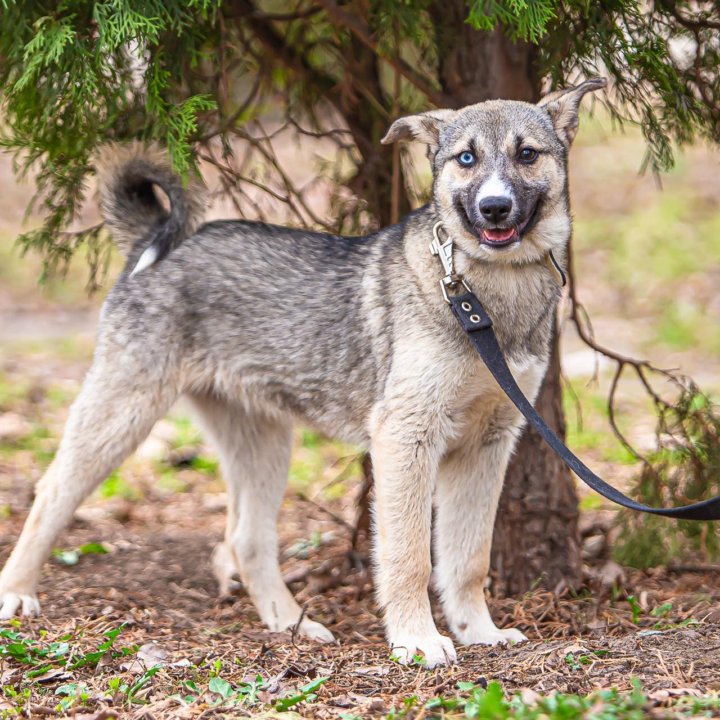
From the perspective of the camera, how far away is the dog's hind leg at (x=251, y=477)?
500 centimetres

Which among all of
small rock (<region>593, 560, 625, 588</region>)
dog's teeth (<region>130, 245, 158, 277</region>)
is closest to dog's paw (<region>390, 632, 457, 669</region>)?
small rock (<region>593, 560, 625, 588</region>)

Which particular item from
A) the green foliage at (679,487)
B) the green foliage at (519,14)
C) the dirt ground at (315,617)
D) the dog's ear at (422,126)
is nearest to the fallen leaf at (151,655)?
the dirt ground at (315,617)

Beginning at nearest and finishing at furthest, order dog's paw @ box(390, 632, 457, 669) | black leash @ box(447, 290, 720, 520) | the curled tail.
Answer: black leash @ box(447, 290, 720, 520), dog's paw @ box(390, 632, 457, 669), the curled tail

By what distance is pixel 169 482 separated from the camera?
726cm

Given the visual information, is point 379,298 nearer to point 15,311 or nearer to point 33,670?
point 33,670

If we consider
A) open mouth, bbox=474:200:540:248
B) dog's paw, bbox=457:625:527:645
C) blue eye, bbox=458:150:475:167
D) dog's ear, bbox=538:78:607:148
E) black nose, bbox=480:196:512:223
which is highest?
dog's ear, bbox=538:78:607:148

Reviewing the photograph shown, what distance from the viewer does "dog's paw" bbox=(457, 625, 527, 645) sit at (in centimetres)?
436

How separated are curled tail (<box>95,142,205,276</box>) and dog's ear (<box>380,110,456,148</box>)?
3.39ft

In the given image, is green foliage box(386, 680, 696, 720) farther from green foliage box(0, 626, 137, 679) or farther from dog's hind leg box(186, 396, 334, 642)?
dog's hind leg box(186, 396, 334, 642)

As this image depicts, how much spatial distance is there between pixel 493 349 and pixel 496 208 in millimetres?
511

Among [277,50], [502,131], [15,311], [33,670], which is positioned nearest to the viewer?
[33,670]

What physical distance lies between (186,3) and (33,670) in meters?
2.54

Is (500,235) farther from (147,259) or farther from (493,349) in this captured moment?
(147,259)

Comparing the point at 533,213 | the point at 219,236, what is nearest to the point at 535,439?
the point at 533,213
